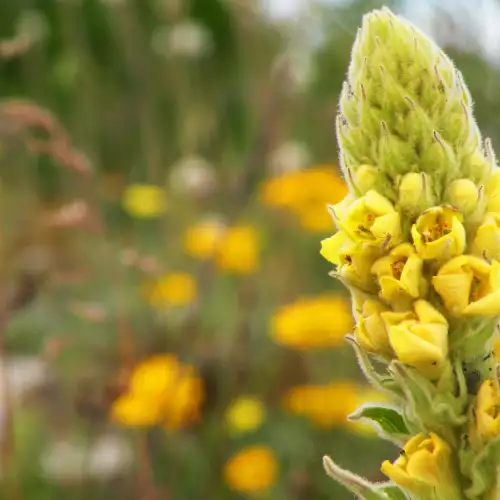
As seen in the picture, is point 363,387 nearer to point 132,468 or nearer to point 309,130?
point 132,468

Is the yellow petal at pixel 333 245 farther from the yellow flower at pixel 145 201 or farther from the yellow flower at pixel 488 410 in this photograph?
the yellow flower at pixel 145 201

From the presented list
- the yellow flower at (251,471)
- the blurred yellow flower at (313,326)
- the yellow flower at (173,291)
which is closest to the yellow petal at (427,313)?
the yellow flower at (251,471)

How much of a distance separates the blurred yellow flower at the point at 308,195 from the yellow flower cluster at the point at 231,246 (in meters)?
0.14

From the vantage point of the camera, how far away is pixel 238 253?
2268mm

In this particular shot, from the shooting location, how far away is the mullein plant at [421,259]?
465mm

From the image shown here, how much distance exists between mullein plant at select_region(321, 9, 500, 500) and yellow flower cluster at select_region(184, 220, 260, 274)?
5.45 ft

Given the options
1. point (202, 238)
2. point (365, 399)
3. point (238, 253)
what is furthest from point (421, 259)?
point (202, 238)

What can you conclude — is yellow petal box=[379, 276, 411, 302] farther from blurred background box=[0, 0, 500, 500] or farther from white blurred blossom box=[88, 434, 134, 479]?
white blurred blossom box=[88, 434, 134, 479]

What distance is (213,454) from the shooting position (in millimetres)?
1833

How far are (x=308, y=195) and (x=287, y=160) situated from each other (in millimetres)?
335

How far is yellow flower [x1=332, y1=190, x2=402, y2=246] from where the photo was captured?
470 mm

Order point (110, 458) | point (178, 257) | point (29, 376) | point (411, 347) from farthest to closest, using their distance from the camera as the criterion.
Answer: point (178, 257) → point (29, 376) → point (110, 458) → point (411, 347)

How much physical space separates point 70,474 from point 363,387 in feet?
2.42

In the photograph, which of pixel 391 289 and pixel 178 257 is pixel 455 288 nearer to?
pixel 391 289
